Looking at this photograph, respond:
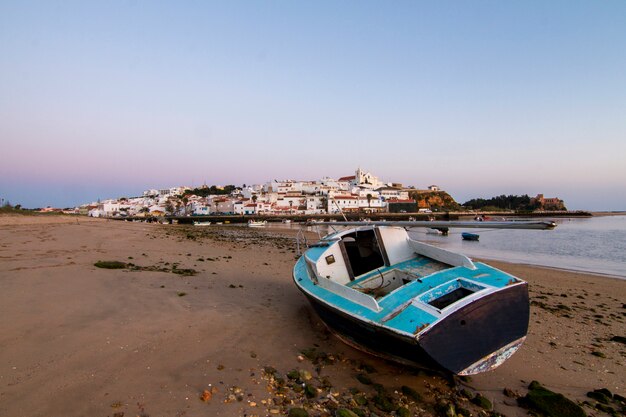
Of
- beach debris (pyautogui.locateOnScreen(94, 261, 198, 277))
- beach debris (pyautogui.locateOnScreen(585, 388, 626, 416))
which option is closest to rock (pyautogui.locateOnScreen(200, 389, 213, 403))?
beach debris (pyautogui.locateOnScreen(585, 388, 626, 416))

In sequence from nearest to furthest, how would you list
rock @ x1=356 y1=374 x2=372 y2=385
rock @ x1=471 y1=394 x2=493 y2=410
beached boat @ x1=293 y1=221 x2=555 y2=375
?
beached boat @ x1=293 y1=221 x2=555 y2=375
rock @ x1=471 y1=394 x2=493 y2=410
rock @ x1=356 y1=374 x2=372 y2=385

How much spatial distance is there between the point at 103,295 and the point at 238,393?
5.09 meters

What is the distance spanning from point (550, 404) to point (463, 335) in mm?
1586

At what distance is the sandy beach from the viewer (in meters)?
3.97

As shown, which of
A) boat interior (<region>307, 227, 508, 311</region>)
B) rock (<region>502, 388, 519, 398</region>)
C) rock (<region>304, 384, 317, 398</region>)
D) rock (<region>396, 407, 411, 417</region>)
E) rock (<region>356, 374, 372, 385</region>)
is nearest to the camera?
rock (<region>396, 407, 411, 417</region>)

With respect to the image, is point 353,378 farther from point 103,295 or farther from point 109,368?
point 103,295

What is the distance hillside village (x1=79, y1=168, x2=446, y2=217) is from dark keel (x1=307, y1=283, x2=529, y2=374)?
70861 millimetres

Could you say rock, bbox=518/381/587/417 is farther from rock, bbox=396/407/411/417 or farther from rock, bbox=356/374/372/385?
rock, bbox=356/374/372/385

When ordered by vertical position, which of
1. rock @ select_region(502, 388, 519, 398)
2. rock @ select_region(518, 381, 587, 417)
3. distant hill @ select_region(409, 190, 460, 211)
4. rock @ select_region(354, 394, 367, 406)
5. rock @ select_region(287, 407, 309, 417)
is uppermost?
distant hill @ select_region(409, 190, 460, 211)

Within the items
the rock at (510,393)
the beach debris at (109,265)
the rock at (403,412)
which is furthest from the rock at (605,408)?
the beach debris at (109,265)

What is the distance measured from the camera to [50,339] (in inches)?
200

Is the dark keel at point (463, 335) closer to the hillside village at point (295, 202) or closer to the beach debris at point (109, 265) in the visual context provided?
the beach debris at point (109, 265)

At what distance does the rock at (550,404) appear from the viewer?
14.1 feet

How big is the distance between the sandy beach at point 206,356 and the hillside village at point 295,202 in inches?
2677
